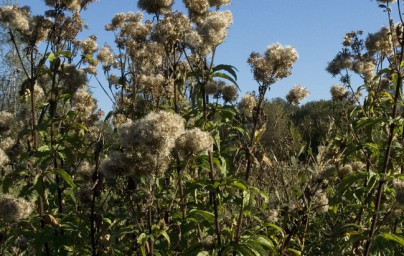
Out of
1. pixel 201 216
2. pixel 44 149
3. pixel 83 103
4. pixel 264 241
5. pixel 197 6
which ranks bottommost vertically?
pixel 264 241

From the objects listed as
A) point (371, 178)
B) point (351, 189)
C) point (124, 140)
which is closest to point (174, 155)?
point (124, 140)

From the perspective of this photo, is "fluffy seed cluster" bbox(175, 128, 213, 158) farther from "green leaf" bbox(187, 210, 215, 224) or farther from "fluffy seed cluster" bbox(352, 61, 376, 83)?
"fluffy seed cluster" bbox(352, 61, 376, 83)

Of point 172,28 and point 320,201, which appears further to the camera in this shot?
point 172,28

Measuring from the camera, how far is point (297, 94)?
588cm

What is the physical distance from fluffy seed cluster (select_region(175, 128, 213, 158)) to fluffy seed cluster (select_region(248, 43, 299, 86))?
5.38 feet

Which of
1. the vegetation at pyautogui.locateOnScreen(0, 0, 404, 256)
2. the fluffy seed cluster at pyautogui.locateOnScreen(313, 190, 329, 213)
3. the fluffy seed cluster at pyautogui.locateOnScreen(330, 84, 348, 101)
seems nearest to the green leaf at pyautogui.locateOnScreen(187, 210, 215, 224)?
the vegetation at pyautogui.locateOnScreen(0, 0, 404, 256)

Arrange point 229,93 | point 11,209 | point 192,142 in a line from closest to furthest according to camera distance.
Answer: point 192,142, point 11,209, point 229,93

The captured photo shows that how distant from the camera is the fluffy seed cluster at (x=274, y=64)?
16.6 ft

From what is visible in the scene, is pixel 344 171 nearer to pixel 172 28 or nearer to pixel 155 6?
pixel 172 28

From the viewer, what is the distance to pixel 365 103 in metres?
6.30

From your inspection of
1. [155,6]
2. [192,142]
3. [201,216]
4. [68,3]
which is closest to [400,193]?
[201,216]

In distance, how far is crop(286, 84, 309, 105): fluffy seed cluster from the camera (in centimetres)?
587

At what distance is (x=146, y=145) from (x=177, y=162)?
63cm

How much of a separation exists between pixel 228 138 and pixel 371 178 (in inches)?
71.6
